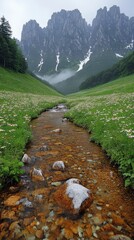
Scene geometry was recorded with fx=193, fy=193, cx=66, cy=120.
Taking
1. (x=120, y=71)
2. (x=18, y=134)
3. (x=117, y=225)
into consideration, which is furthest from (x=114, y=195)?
(x=120, y=71)

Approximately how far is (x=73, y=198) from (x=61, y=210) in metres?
0.47

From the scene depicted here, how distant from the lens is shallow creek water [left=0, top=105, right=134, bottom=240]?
468 cm

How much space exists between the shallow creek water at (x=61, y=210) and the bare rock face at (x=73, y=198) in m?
0.15

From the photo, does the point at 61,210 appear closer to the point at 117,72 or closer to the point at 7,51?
the point at 7,51

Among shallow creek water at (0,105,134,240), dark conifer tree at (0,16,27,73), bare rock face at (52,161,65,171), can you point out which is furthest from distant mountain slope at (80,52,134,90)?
bare rock face at (52,161,65,171)

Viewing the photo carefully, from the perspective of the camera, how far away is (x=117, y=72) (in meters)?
145

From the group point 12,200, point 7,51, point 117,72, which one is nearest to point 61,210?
point 12,200

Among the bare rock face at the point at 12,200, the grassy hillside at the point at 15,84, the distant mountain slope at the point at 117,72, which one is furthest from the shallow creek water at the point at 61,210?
the distant mountain slope at the point at 117,72

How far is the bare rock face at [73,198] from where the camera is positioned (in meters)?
5.33

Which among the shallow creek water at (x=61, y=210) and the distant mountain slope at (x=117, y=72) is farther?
the distant mountain slope at (x=117, y=72)

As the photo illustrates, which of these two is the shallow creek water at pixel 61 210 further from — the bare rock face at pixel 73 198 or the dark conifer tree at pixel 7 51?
the dark conifer tree at pixel 7 51

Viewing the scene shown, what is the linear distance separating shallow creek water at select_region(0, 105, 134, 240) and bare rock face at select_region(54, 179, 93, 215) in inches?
5.7

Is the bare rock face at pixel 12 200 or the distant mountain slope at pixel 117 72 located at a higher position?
the distant mountain slope at pixel 117 72

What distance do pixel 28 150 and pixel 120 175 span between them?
489 centimetres
